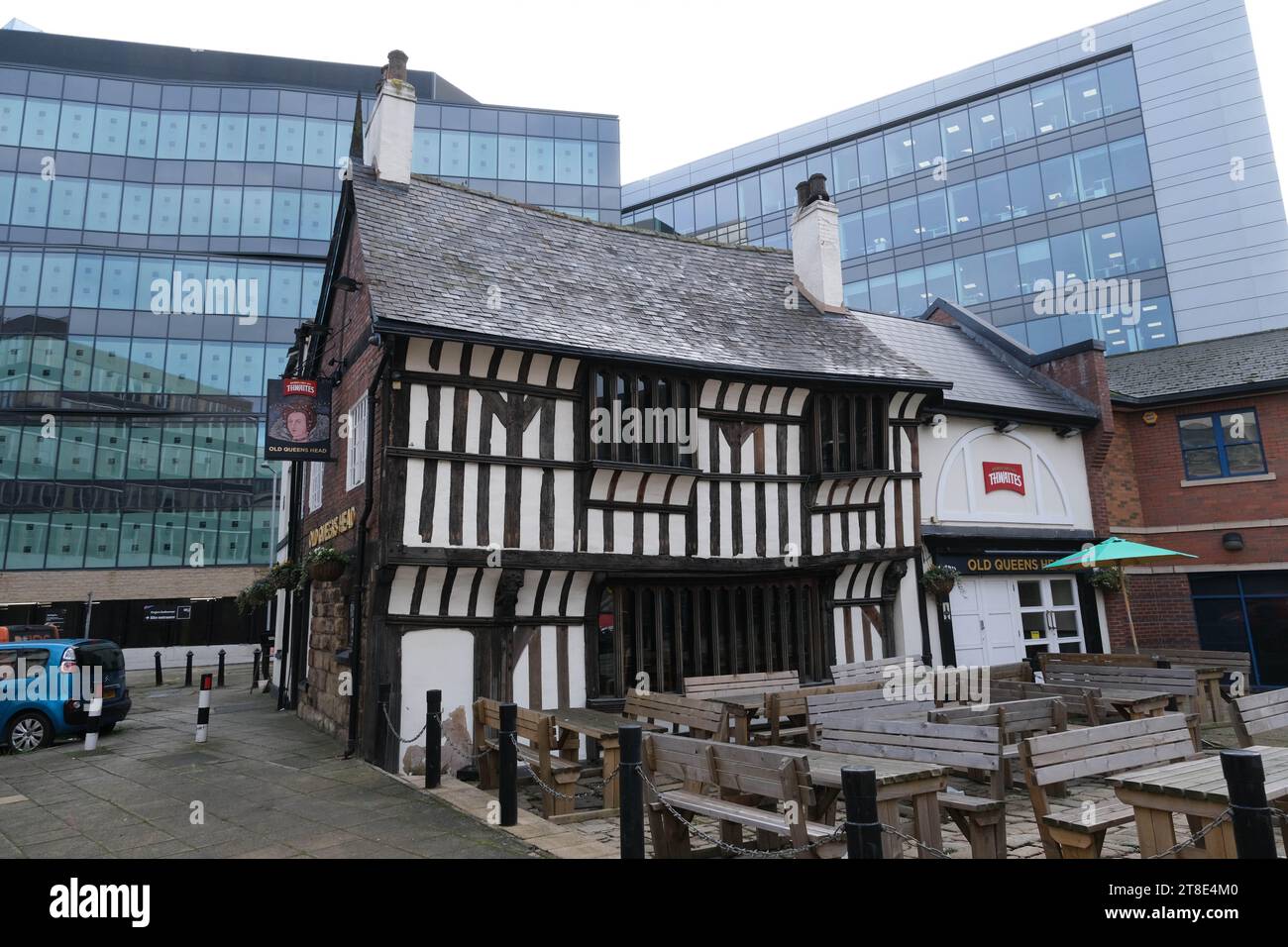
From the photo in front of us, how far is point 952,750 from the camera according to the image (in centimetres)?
612

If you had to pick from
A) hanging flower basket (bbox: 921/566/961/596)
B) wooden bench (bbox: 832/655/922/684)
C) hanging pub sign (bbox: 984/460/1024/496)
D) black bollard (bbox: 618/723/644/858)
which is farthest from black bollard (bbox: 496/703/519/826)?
hanging pub sign (bbox: 984/460/1024/496)

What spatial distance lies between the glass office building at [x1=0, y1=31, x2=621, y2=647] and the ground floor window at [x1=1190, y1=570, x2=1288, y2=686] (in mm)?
31660

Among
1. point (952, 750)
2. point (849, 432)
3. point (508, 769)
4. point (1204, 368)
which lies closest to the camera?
point (952, 750)

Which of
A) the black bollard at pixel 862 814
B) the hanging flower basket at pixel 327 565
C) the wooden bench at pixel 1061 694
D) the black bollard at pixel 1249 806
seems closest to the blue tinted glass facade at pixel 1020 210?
the wooden bench at pixel 1061 694

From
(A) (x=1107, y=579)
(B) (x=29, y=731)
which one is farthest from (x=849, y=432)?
(B) (x=29, y=731)

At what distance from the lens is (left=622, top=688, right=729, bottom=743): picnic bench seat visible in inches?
312

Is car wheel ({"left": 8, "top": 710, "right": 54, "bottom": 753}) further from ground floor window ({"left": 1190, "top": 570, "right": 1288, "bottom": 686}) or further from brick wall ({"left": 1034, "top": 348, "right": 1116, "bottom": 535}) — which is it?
ground floor window ({"left": 1190, "top": 570, "right": 1288, "bottom": 686})

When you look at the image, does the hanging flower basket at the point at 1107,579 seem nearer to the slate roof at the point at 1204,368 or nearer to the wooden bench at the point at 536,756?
the slate roof at the point at 1204,368

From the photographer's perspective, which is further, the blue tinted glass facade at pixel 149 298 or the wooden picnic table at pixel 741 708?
the blue tinted glass facade at pixel 149 298

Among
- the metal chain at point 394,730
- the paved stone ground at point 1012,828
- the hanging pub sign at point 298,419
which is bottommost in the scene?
the paved stone ground at point 1012,828

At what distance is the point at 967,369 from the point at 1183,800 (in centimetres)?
1363

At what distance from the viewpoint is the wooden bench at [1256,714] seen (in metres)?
6.65

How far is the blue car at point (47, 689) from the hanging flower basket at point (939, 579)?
13.4 meters

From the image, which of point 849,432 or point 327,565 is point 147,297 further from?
point 849,432
